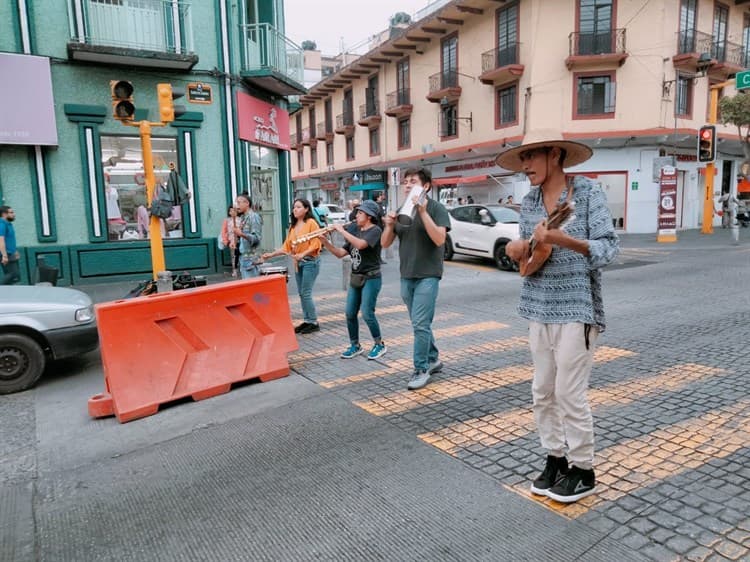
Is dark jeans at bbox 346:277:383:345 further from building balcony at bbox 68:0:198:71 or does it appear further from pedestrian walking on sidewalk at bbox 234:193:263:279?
building balcony at bbox 68:0:198:71

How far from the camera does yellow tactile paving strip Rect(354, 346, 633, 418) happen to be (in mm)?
4750

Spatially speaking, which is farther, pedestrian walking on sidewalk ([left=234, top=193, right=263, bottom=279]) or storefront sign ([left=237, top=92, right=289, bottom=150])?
storefront sign ([left=237, top=92, right=289, bottom=150])

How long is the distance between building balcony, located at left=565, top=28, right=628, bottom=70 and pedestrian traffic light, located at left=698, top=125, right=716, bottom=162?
5.84 meters

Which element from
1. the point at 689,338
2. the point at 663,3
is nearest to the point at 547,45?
the point at 663,3

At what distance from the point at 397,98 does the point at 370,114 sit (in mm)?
3810

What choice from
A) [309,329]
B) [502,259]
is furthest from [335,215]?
[309,329]

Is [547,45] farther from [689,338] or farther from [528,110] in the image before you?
[689,338]

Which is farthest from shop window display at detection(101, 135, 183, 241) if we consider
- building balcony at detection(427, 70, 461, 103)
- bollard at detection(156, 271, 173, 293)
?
building balcony at detection(427, 70, 461, 103)

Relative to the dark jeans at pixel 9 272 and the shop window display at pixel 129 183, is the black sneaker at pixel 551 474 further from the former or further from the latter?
the shop window display at pixel 129 183

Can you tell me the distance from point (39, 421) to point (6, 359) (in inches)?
41.4

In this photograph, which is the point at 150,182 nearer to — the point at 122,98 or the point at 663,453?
the point at 122,98

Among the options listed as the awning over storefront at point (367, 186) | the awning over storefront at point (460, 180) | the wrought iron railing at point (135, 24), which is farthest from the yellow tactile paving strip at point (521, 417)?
the awning over storefront at point (367, 186)

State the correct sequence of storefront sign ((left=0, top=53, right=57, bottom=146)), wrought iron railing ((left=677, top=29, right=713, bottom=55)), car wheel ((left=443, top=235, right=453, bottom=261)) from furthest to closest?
wrought iron railing ((left=677, top=29, right=713, bottom=55)) → car wheel ((left=443, top=235, right=453, bottom=261)) → storefront sign ((left=0, top=53, right=57, bottom=146))

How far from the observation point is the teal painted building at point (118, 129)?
37.1ft
